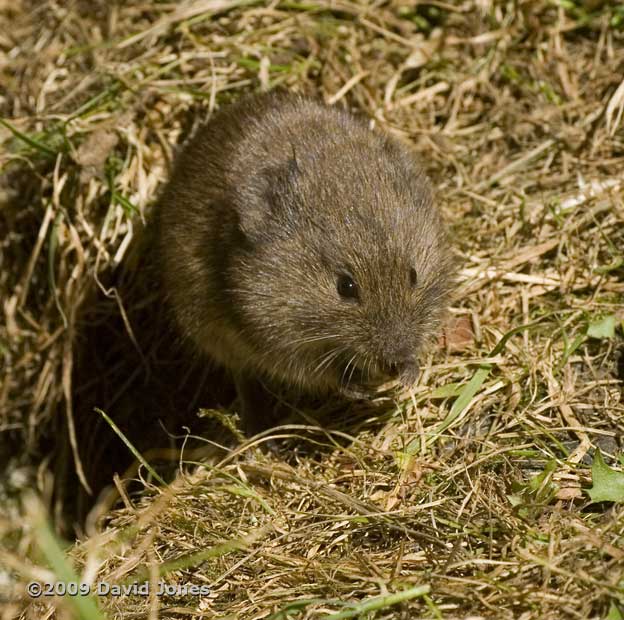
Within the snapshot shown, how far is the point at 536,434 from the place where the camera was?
12.7 feet

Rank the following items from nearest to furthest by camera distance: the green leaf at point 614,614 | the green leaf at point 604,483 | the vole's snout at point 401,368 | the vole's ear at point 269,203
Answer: the green leaf at point 614,614 < the green leaf at point 604,483 < the vole's snout at point 401,368 < the vole's ear at point 269,203

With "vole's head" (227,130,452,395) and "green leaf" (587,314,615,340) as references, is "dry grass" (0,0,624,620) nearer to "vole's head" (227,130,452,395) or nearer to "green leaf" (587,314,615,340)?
"green leaf" (587,314,615,340)

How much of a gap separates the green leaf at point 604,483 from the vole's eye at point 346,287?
1228 millimetres

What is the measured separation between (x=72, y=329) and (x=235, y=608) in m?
2.59

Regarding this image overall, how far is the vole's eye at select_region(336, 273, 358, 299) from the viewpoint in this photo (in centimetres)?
377

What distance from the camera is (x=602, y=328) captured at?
4.21m

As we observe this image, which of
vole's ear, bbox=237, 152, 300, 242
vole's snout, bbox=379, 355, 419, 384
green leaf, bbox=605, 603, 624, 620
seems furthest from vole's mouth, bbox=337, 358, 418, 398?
green leaf, bbox=605, 603, 624, 620

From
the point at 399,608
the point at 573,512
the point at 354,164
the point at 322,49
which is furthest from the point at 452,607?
the point at 322,49

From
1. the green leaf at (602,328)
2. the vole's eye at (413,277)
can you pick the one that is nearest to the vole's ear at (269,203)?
the vole's eye at (413,277)

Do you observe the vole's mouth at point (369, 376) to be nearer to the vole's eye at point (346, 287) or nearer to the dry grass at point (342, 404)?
the dry grass at point (342, 404)

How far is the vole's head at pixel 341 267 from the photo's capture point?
3.74m

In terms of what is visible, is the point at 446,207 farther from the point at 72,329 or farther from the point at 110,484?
the point at 110,484

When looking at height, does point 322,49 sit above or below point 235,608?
above

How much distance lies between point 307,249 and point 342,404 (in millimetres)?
1063
